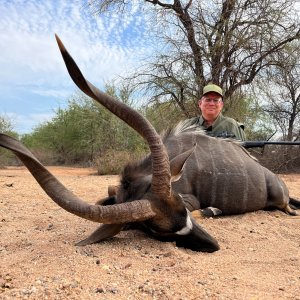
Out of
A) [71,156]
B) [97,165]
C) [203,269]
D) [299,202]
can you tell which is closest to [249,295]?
[203,269]

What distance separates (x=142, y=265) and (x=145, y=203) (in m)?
0.42

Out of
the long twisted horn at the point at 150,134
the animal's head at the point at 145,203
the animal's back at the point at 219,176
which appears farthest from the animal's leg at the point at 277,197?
the long twisted horn at the point at 150,134

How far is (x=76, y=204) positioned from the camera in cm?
248

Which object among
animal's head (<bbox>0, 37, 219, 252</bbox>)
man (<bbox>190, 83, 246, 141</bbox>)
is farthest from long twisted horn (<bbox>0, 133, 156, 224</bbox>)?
man (<bbox>190, 83, 246, 141</bbox>)

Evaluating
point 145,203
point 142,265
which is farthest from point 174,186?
point 142,265

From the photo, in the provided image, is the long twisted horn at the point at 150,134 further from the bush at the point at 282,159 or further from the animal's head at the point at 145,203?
the bush at the point at 282,159

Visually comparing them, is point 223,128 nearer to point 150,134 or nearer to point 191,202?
point 191,202

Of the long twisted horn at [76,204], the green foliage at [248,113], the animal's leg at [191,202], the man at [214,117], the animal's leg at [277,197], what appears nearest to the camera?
the long twisted horn at [76,204]

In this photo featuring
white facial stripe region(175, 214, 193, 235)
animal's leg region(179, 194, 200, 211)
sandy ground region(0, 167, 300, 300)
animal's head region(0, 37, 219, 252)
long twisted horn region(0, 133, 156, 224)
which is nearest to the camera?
sandy ground region(0, 167, 300, 300)

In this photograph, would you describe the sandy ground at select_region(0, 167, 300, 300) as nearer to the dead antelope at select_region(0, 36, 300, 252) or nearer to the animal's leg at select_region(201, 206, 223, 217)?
the dead antelope at select_region(0, 36, 300, 252)

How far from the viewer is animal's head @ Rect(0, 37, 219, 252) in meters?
2.47

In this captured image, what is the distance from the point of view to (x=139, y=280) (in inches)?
83.4

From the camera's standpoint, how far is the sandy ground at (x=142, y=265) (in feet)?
6.44

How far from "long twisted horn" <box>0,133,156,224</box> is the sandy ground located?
23 cm
